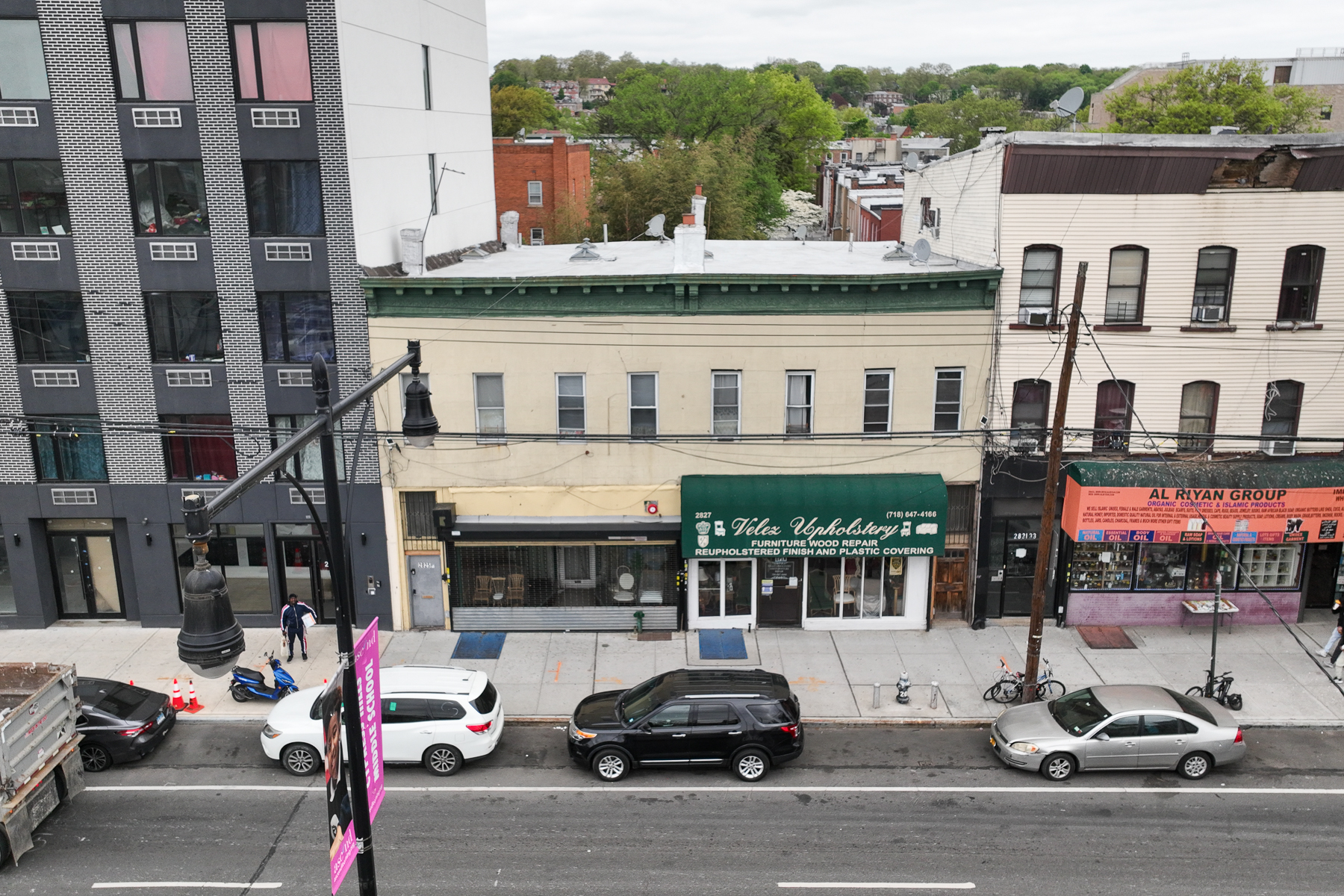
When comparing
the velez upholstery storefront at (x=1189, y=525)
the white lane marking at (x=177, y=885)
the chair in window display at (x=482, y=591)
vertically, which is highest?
the velez upholstery storefront at (x=1189, y=525)

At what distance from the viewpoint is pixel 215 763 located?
1736 centimetres

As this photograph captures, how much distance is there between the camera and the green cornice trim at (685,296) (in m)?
21.2

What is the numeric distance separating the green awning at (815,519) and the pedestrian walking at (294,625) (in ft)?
28.4

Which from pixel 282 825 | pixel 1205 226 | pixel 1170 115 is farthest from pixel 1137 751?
pixel 1170 115

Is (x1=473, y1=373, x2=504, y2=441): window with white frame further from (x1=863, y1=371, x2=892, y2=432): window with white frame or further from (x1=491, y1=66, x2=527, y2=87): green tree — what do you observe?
(x1=491, y1=66, x2=527, y2=87): green tree

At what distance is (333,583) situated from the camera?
8844 mm

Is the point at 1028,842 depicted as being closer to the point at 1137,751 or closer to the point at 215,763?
the point at 1137,751

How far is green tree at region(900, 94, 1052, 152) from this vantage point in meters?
117

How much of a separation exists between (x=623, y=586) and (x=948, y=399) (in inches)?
344

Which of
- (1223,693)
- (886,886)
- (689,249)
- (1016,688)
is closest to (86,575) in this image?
(689,249)

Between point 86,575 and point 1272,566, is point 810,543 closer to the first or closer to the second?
point 1272,566

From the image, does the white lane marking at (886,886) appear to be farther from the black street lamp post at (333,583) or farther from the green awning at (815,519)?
the green awning at (815,519)


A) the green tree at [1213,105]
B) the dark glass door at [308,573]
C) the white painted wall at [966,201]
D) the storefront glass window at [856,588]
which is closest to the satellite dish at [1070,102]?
the white painted wall at [966,201]

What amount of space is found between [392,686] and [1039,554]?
12168 mm
